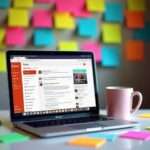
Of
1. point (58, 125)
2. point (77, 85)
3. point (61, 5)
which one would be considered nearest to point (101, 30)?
point (61, 5)

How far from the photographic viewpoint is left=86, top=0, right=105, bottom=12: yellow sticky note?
2.16m

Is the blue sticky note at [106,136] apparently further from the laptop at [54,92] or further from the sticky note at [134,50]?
the sticky note at [134,50]

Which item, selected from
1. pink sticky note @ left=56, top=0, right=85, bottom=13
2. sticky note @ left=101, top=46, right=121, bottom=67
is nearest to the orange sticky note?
sticky note @ left=101, top=46, right=121, bottom=67

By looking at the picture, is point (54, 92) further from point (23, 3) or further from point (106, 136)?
point (23, 3)

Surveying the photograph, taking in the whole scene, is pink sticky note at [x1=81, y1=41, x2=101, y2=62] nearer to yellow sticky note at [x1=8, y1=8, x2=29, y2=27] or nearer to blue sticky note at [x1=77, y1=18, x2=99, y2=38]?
blue sticky note at [x1=77, y1=18, x2=99, y2=38]

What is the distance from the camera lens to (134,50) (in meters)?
2.26

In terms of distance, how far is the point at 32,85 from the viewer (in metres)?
1.13

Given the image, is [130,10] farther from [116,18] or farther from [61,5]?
[61,5]

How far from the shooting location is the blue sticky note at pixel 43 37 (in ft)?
6.73

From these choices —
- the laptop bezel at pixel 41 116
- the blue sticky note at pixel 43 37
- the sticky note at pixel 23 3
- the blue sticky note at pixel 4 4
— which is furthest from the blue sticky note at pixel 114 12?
the laptop bezel at pixel 41 116

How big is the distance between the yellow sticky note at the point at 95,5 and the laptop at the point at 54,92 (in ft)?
3.13

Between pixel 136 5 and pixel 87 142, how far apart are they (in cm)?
157

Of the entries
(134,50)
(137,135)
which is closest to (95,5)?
(134,50)

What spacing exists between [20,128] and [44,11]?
45.8 inches
